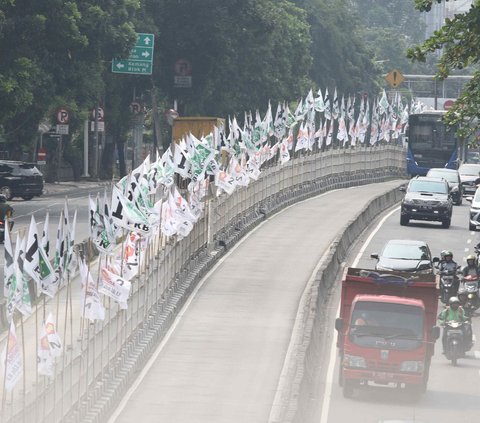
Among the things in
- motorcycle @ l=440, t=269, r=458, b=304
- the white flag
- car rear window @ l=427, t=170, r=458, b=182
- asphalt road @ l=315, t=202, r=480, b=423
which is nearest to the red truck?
asphalt road @ l=315, t=202, r=480, b=423

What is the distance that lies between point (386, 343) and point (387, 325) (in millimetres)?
439

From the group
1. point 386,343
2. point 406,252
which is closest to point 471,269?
point 406,252

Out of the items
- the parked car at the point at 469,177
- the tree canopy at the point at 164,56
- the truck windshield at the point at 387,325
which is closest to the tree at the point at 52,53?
the tree canopy at the point at 164,56

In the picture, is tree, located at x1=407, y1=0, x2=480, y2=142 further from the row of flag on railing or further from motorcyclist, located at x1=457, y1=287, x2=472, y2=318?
the row of flag on railing

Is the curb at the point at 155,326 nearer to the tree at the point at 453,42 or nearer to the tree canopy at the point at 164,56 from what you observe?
the tree at the point at 453,42

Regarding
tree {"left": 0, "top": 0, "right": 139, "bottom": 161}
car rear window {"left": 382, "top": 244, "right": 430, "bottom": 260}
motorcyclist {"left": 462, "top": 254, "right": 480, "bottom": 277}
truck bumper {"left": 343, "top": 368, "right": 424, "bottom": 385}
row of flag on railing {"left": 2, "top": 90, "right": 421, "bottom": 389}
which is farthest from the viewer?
tree {"left": 0, "top": 0, "right": 139, "bottom": 161}

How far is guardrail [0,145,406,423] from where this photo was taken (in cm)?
2381

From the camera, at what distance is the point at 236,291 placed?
43.7 m

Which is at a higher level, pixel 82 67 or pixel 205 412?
pixel 82 67

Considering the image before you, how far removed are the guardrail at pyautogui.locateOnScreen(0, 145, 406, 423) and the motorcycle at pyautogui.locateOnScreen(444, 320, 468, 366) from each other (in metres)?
6.46

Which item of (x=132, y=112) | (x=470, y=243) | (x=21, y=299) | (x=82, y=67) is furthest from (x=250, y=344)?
(x=132, y=112)

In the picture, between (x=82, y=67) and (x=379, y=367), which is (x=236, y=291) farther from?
(x=82, y=67)

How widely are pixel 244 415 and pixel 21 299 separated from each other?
22.2ft

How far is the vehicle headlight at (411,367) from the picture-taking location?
30125 mm
